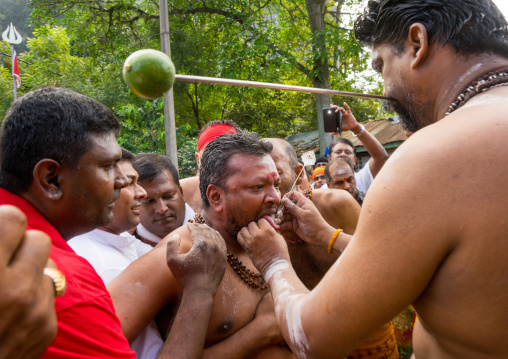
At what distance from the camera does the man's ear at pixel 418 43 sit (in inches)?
58.7

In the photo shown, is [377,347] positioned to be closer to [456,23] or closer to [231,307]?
[231,307]

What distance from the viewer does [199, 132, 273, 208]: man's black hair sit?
2.47 metres

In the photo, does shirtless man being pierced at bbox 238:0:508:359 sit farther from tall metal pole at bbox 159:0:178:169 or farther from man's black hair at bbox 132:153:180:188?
tall metal pole at bbox 159:0:178:169

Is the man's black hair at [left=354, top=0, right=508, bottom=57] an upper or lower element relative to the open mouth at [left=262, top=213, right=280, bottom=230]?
upper

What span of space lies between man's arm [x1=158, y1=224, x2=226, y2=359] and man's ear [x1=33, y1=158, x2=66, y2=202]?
603 mm

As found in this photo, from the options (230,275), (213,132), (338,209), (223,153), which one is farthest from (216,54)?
(230,275)

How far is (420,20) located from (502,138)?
0.63m

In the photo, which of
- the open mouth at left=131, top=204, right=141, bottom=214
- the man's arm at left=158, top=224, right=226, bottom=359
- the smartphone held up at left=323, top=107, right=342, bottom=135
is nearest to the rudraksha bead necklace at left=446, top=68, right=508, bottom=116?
the man's arm at left=158, top=224, right=226, bottom=359

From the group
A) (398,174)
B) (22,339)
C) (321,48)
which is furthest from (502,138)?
(321,48)

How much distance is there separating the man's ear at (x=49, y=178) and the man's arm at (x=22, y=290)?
781mm

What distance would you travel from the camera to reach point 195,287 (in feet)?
5.87

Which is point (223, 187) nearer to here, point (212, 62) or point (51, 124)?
point (51, 124)

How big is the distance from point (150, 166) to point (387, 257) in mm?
2587

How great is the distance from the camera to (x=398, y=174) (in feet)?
3.93
